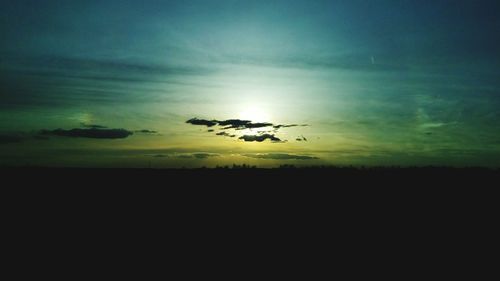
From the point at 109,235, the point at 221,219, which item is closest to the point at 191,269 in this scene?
the point at 109,235

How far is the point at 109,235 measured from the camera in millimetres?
27016

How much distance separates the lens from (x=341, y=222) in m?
32.2

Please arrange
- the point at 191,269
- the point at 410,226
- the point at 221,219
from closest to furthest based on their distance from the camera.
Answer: the point at 191,269
the point at 410,226
the point at 221,219

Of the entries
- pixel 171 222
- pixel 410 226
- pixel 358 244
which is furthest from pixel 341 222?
pixel 171 222

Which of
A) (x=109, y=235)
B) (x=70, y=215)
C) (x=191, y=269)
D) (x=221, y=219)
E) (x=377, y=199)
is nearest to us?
(x=191, y=269)

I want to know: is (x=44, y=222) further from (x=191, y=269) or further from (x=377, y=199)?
(x=377, y=199)

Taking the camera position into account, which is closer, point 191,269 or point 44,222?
point 191,269

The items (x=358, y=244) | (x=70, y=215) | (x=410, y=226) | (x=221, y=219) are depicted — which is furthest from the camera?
(x=70, y=215)

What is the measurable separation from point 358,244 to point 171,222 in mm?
13135

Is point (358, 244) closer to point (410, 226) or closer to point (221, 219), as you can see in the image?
point (410, 226)

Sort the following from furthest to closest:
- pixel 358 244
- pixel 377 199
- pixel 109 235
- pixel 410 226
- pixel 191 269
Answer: pixel 377 199, pixel 410 226, pixel 109 235, pixel 358 244, pixel 191 269

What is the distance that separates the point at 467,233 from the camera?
28078 mm

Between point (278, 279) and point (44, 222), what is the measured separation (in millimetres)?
20405

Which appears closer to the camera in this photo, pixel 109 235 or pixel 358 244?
pixel 358 244
